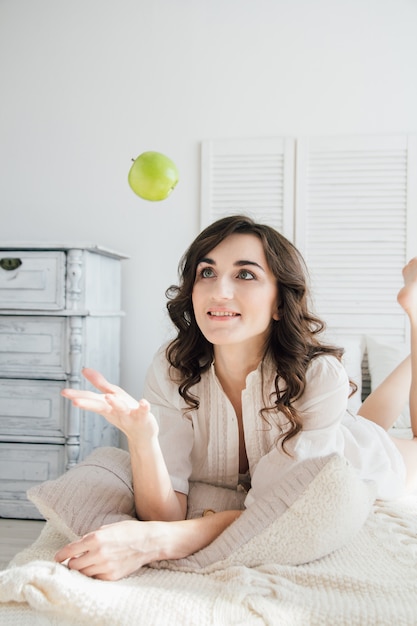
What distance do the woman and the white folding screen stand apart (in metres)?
1.31

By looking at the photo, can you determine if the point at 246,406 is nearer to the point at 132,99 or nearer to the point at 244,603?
the point at 244,603

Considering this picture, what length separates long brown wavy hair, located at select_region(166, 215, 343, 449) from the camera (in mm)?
1438

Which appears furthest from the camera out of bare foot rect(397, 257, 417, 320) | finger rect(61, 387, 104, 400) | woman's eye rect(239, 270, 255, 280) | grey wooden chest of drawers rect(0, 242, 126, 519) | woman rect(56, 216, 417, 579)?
grey wooden chest of drawers rect(0, 242, 126, 519)

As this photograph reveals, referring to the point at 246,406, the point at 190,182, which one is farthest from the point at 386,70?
the point at 246,406

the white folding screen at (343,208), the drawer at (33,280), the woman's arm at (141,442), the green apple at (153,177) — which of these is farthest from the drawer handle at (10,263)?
the woman's arm at (141,442)

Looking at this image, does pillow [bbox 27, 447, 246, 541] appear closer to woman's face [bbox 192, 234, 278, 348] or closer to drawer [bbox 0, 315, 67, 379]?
woman's face [bbox 192, 234, 278, 348]

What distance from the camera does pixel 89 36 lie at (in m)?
3.09

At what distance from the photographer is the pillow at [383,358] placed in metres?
2.59

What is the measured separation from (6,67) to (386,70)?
2008 millimetres

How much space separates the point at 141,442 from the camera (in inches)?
46.3

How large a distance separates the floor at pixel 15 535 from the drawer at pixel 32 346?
625 mm

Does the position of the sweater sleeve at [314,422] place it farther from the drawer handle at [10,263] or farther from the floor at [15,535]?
the drawer handle at [10,263]

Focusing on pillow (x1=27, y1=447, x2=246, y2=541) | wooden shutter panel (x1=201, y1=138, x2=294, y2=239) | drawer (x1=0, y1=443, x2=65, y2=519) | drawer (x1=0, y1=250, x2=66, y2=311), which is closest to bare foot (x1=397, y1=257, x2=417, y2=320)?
pillow (x1=27, y1=447, x2=246, y2=541)

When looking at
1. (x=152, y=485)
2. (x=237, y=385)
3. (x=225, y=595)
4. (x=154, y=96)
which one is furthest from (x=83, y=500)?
(x=154, y=96)
